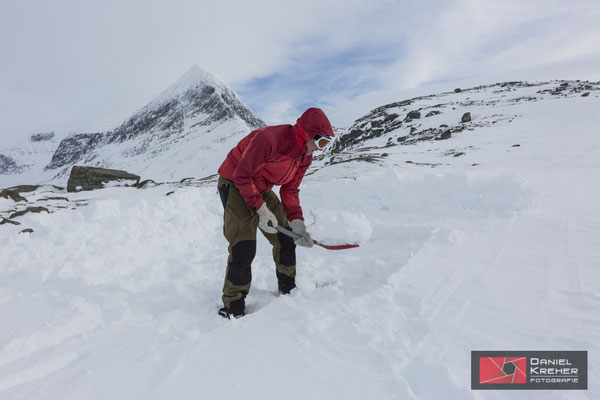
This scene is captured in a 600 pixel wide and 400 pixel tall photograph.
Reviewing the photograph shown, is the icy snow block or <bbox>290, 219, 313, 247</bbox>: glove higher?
the icy snow block

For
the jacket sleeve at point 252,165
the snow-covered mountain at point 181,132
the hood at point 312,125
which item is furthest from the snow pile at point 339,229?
the snow-covered mountain at point 181,132

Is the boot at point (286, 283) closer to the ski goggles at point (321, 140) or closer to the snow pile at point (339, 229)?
the snow pile at point (339, 229)

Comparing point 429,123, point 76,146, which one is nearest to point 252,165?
point 429,123

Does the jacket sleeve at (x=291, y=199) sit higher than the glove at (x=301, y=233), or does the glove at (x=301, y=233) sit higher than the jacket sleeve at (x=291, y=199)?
the jacket sleeve at (x=291, y=199)

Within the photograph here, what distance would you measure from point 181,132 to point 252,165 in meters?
91.1

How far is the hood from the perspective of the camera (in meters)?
2.56

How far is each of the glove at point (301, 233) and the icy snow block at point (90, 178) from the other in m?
9.69

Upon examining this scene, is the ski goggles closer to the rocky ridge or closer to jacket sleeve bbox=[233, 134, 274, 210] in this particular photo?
jacket sleeve bbox=[233, 134, 274, 210]

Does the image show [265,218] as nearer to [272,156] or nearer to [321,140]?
[272,156]

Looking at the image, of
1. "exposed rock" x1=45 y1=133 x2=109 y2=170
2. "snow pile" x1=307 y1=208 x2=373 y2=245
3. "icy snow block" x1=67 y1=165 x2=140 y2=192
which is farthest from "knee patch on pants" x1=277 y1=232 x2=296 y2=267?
"exposed rock" x1=45 y1=133 x2=109 y2=170

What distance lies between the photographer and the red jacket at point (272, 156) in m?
2.60

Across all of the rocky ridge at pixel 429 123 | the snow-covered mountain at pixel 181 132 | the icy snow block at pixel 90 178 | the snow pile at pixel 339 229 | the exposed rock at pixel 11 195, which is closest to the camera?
the snow pile at pixel 339 229

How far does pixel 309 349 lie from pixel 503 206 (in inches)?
152

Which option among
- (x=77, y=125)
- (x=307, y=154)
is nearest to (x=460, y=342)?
(x=307, y=154)
